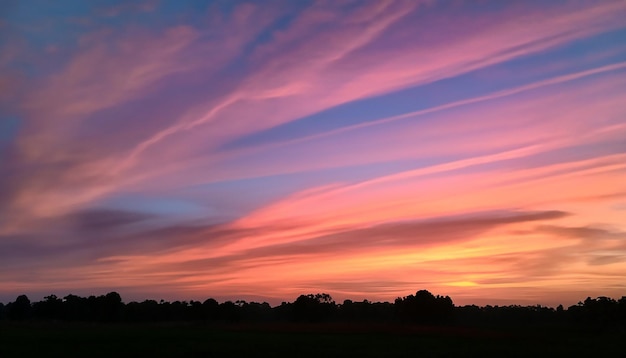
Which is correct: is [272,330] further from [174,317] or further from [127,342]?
[174,317]

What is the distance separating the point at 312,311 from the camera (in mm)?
137375

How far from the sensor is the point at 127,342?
60.4 metres

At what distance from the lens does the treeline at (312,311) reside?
12875 cm

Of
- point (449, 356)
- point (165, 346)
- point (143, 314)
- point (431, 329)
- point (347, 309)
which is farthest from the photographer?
point (347, 309)

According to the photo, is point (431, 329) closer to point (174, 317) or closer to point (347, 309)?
point (174, 317)

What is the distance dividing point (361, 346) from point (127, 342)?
978 inches

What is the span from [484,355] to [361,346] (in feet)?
40.7

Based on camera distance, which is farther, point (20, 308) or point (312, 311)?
point (20, 308)

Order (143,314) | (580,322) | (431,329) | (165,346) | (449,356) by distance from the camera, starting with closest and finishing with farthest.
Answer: (449,356) → (165,346) → (431,329) → (580,322) → (143,314)

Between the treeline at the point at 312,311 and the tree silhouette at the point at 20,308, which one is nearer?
the treeline at the point at 312,311

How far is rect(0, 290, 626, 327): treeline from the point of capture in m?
129

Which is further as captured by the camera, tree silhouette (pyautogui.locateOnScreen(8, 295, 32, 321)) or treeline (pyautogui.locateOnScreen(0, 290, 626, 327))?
tree silhouette (pyautogui.locateOnScreen(8, 295, 32, 321))

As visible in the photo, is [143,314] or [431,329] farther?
[143,314]

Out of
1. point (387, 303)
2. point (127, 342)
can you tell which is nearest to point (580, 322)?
point (387, 303)
